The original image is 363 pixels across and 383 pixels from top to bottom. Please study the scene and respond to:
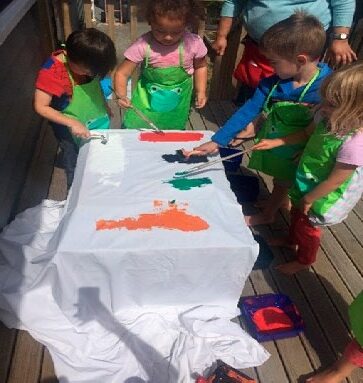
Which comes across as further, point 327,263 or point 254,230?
point 254,230

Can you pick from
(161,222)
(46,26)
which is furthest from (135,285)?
(46,26)

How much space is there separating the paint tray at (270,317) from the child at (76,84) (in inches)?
58.2

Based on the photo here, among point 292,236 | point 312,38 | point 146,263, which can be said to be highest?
point 312,38

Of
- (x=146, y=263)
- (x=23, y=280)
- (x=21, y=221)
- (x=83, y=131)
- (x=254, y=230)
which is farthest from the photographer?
(x=254, y=230)

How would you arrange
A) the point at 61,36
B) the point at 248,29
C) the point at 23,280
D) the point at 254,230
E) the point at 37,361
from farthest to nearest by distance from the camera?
the point at 61,36 < the point at 248,29 < the point at 254,230 < the point at 23,280 < the point at 37,361

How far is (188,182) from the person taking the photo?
204cm

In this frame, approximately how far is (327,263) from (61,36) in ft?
13.7

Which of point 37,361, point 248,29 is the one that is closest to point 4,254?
point 37,361

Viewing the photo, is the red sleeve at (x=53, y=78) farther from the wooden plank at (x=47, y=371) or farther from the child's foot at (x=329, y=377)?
the child's foot at (x=329, y=377)

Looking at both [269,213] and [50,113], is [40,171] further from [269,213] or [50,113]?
[269,213]

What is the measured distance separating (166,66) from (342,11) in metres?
1.42

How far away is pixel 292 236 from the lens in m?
2.60

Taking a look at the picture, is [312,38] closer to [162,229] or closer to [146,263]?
[162,229]

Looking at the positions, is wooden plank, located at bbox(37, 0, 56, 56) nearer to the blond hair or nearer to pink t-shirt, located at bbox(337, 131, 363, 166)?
the blond hair
